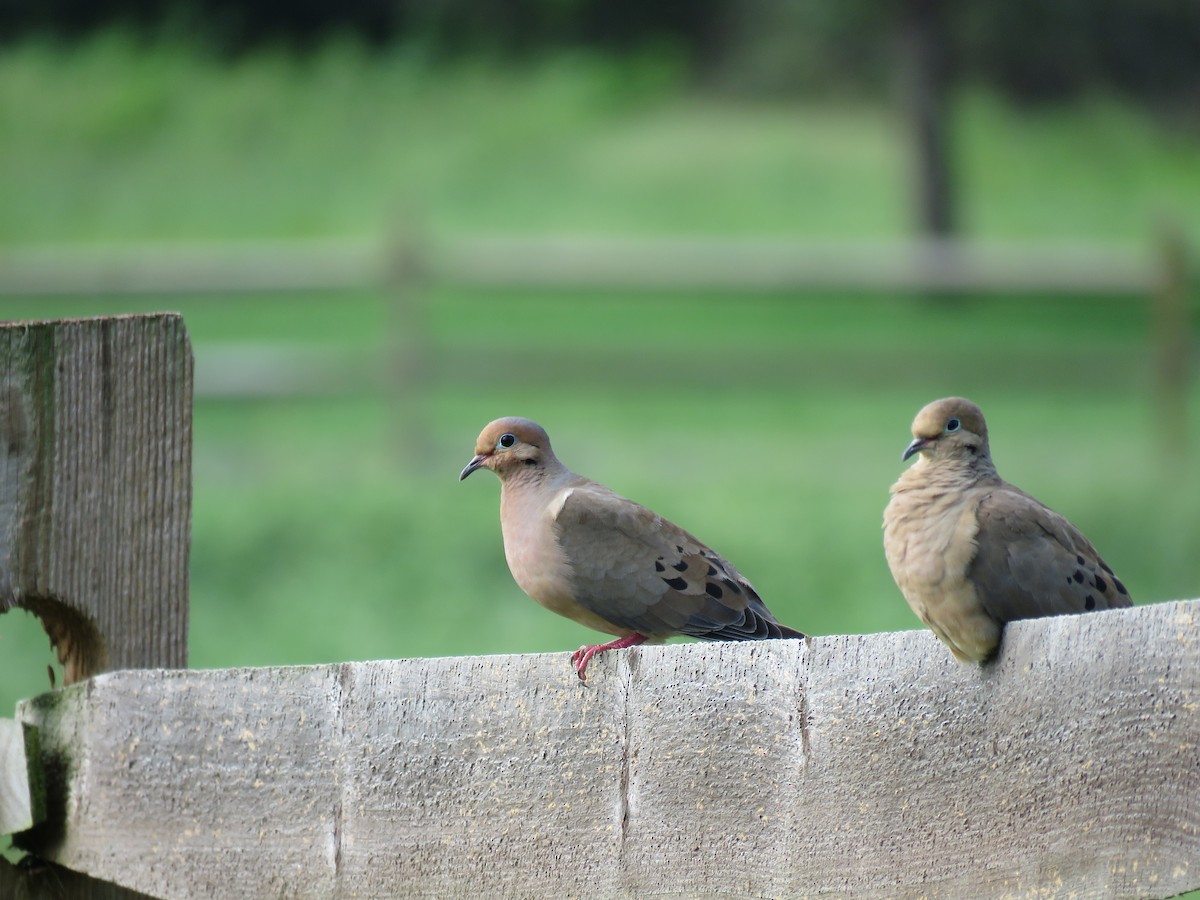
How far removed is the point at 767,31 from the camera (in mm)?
16125

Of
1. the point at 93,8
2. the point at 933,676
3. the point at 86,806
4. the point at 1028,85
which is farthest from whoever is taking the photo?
the point at 1028,85

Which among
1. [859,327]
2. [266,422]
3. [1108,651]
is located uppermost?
[859,327]

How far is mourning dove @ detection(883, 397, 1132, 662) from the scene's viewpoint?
4.69 ft

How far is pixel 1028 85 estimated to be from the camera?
A: 16.3 meters

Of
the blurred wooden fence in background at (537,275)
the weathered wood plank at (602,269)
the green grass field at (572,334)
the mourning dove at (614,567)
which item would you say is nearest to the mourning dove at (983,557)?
the mourning dove at (614,567)

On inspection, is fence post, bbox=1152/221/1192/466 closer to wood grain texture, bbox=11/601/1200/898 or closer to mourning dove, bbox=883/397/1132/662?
mourning dove, bbox=883/397/1132/662

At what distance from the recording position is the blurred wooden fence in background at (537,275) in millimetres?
9508

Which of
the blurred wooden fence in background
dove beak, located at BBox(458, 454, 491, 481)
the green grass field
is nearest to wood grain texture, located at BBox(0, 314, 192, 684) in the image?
dove beak, located at BBox(458, 454, 491, 481)

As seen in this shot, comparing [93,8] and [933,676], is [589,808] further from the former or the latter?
[93,8]

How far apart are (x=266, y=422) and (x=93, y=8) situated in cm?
659

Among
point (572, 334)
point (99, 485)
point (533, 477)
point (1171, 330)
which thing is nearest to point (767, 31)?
point (572, 334)

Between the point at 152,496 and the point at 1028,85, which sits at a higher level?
the point at 1028,85

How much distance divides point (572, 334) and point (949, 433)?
1219cm

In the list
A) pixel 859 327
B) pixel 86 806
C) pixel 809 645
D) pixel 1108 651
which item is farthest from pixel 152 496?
pixel 859 327
